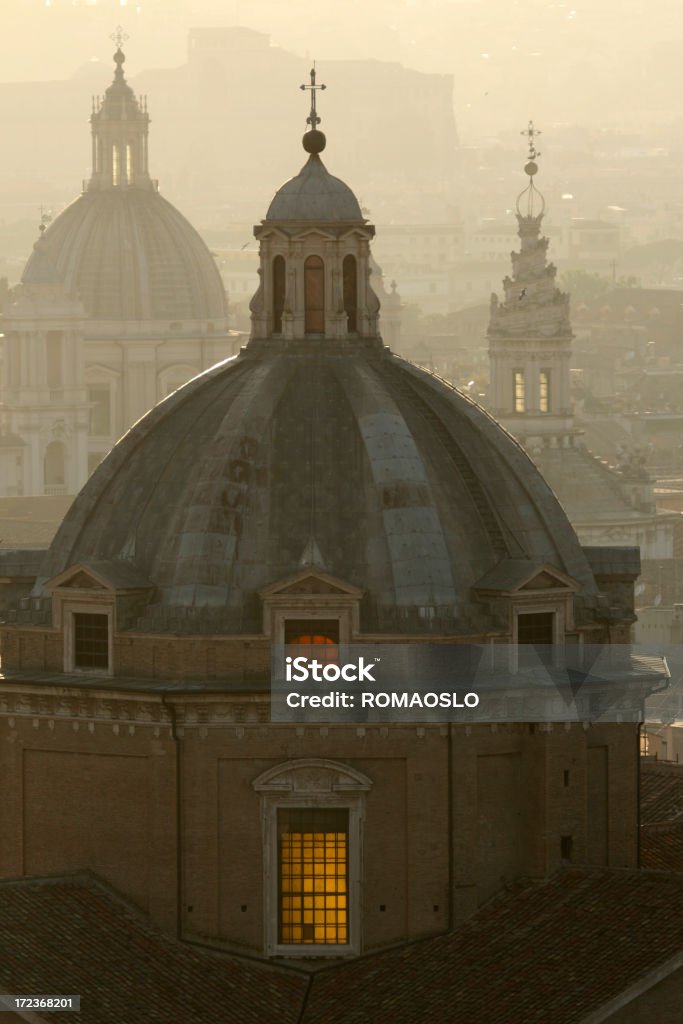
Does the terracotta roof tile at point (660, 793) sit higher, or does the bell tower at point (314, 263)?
the bell tower at point (314, 263)

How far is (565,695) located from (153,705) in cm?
489

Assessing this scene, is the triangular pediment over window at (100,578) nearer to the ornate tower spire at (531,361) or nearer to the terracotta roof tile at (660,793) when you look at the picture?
the terracotta roof tile at (660,793)

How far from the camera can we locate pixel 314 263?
5419 cm

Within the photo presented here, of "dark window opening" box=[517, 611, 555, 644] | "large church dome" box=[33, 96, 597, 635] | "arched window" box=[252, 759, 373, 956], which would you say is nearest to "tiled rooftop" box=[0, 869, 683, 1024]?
"arched window" box=[252, 759, 373, 956]

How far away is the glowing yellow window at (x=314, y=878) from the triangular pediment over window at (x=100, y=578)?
125 inches

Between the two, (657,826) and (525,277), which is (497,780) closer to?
(657,826)

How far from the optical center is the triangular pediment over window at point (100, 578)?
51875 mm

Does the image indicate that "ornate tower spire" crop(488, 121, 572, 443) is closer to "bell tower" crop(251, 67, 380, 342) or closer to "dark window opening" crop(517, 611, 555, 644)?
"bell tower" crop(251, 67, 380, 342)

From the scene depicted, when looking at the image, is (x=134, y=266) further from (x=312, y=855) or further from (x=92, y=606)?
(x=312, y=855)

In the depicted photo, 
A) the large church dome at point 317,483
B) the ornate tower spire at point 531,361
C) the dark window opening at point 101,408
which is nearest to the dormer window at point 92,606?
the large church dome at point 317,483

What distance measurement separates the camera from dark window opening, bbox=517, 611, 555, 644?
5234 cm

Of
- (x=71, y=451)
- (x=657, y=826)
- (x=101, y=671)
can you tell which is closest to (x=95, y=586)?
(x=101, y=671)

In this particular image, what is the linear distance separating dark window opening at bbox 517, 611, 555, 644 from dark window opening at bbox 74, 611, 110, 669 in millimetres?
4786

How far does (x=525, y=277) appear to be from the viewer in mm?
156000
